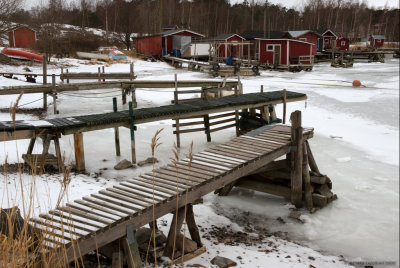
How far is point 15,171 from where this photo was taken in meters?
7.72

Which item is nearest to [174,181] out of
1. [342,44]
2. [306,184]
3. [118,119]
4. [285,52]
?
[306,184]

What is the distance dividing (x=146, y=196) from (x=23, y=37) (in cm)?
4193

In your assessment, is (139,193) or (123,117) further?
(123,117)

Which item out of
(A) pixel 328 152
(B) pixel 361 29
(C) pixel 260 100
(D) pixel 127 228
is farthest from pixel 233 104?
(B) pixel 361 29

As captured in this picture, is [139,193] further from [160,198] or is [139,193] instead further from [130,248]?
[130,248]

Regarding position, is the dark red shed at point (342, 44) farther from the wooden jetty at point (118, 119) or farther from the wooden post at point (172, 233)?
the wooden post at point (172, 233)

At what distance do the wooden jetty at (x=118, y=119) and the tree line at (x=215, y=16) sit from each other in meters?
43.1

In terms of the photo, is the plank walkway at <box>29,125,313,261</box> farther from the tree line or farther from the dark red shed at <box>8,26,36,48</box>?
the tree line

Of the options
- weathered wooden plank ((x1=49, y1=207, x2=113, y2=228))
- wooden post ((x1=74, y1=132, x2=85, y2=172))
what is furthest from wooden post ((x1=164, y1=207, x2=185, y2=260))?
wooden post ((x1=74, y1=132, x2=85, y2=172))

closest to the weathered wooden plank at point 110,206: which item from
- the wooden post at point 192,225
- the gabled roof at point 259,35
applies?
the wooden post at point 192,225

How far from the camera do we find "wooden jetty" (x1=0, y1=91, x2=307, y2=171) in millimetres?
7665

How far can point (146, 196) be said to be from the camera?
5.03 m

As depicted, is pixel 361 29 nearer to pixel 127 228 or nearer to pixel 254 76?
pixel 254 76

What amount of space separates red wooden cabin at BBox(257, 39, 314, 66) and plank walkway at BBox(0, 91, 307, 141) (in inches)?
832
